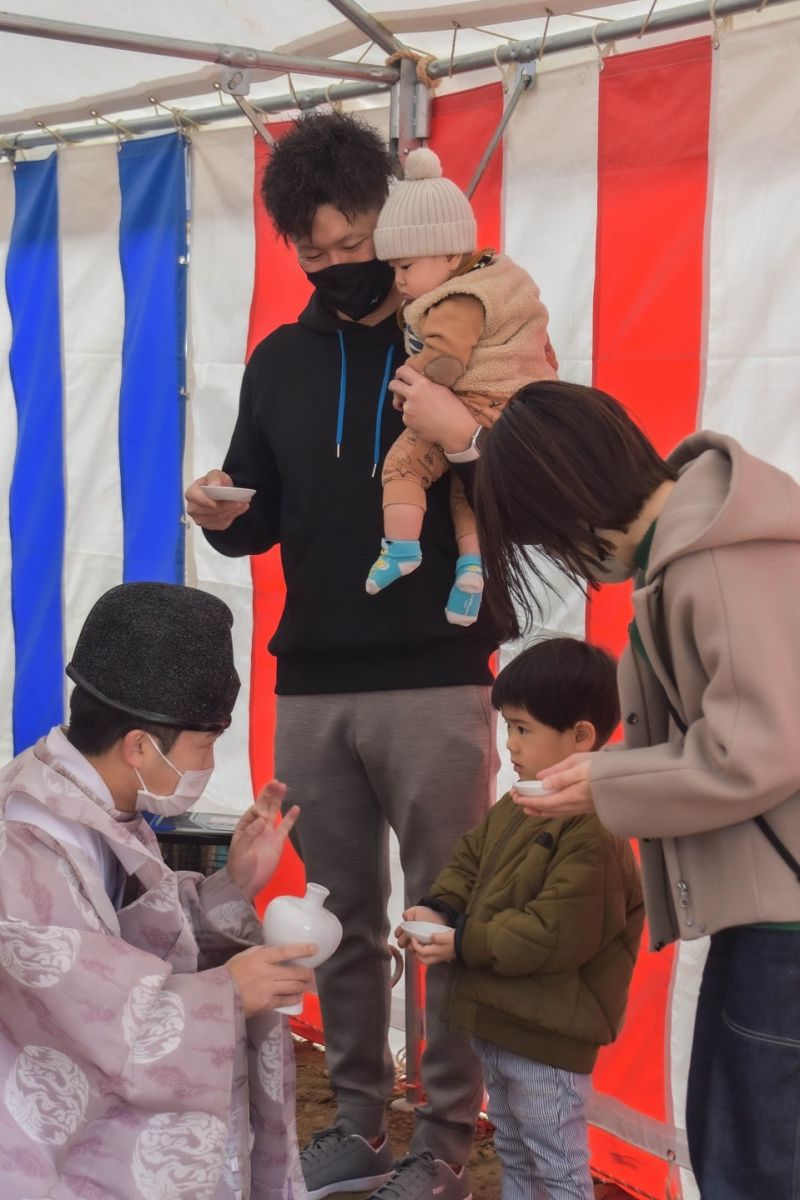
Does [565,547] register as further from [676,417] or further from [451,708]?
[676,417]

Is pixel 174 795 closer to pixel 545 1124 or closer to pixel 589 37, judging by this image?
pixel 545 1124

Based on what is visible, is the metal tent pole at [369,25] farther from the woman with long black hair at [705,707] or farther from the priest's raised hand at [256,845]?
the priest's raised hand at [256,845]

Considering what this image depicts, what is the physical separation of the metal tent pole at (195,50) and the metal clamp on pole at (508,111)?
0.33m

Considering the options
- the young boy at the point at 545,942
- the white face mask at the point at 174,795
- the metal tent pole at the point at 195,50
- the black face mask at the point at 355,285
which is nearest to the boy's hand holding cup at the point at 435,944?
the young boy at the point at 545,942

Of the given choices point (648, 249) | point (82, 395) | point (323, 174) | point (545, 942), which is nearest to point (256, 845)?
point (545, 942)

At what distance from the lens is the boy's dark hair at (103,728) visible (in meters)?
2.11

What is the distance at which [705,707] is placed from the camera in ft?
5.48

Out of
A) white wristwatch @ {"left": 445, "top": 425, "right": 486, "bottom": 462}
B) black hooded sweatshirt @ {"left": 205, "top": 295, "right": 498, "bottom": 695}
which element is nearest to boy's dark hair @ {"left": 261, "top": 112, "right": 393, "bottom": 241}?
black hooded sweatshirt @ {"left": 205, "top": 295, "right": 498, "bottom": 695}

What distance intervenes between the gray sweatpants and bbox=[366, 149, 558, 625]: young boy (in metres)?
0.27

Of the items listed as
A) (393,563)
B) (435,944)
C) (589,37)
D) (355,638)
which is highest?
(589,37)

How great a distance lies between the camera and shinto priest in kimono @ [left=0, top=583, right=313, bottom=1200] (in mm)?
1909

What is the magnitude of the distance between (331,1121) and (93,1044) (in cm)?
173

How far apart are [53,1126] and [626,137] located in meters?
2.20

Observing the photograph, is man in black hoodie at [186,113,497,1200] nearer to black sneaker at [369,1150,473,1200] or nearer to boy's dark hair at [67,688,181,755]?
black sneaker at [369,1150,473,1200]
